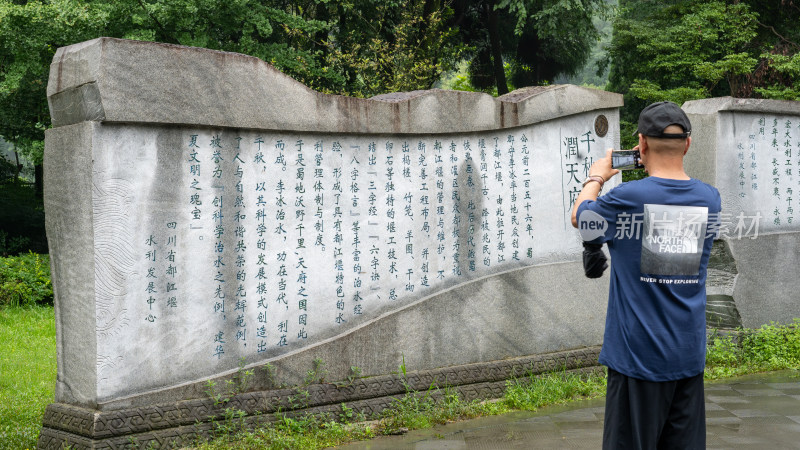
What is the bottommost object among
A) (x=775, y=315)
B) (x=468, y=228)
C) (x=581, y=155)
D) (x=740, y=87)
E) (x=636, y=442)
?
(x=775, y=315)

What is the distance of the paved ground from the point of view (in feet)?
15.8

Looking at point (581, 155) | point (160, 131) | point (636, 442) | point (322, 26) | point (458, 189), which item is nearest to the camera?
point (636, 442)

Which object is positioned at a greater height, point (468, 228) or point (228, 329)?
point (468, 228)

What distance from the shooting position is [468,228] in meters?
5.93

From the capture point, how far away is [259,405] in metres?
4.80

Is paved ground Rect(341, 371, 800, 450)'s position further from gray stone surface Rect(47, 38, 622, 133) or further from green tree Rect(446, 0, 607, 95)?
green tree Rect(446, 0, 607, 95)

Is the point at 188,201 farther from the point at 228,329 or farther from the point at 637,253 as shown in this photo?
the point at 637,253

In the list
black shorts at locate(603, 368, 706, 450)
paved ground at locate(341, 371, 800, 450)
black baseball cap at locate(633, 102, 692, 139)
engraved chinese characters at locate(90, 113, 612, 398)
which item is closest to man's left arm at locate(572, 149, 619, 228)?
black baseball cap at locate(633, 102, 692, 139)

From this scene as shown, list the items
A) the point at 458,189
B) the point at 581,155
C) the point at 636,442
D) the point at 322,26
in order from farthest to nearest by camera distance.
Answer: the point at 322,26 < the point at 581,155 < the point at 458,189 < the point at 636,442

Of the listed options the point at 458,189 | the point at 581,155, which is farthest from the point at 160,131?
the point at 581,155

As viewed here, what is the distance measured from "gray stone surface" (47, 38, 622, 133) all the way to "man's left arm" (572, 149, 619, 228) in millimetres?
2497

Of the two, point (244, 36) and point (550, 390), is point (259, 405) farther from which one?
point (244, 36)

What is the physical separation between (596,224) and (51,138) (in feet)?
10.9

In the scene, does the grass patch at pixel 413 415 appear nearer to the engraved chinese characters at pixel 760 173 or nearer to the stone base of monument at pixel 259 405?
the stone base of monument at pixel 259 405
